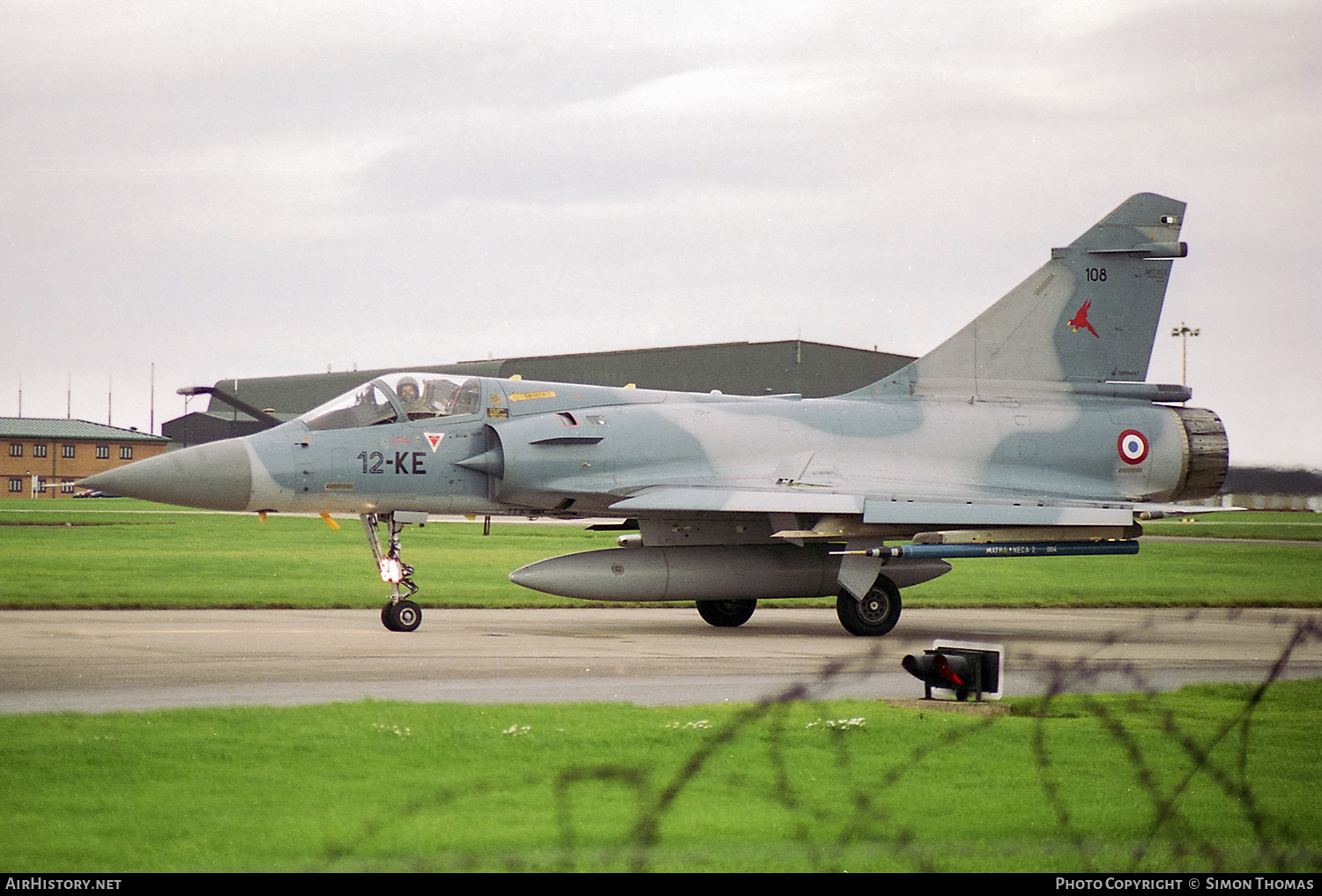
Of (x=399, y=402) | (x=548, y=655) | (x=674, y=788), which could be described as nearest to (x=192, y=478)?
(x=399, y=402)

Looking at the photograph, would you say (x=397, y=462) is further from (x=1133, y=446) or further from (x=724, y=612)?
→ (x=1133, y=446)

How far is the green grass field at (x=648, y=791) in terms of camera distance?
5402mm

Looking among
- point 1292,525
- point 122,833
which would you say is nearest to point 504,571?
point 122,833

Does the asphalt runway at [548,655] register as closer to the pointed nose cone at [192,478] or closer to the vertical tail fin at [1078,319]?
the pointed nose cone at [192,478]

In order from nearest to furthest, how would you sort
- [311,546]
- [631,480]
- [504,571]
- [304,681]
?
[304,681] < [631,480] < [504,571] < [311,546]

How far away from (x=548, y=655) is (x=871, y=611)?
5.09 m

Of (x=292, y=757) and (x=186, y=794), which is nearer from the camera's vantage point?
(x=186, y=794)

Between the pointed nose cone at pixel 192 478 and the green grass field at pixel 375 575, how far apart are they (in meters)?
3.51

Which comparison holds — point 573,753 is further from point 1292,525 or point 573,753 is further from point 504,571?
point 1292,525

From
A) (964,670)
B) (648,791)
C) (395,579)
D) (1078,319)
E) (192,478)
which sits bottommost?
(648,791)

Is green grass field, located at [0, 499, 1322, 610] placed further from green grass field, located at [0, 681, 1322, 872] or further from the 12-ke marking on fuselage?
green grass field, located at [0, 681, 1322, 872]

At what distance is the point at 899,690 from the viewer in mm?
10742

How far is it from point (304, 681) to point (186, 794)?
14.8 ft

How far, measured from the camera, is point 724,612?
17.5 m
